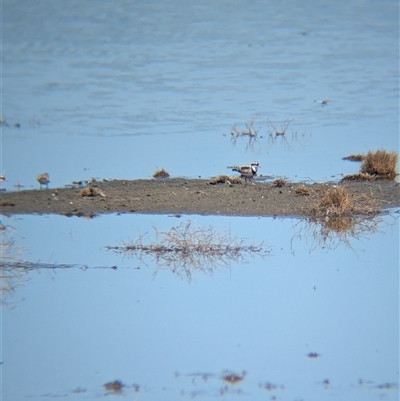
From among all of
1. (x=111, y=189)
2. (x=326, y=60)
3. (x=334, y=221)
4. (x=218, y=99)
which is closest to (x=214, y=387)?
(x=334, y=221)

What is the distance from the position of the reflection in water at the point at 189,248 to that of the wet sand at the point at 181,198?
55.7 inches

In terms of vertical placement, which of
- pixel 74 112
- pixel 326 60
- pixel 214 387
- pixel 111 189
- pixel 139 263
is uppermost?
pixel 326 60

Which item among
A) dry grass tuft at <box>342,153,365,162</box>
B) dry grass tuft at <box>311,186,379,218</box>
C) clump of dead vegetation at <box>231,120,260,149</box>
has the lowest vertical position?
dry grass tuft at <box>311,186,379,218</box>

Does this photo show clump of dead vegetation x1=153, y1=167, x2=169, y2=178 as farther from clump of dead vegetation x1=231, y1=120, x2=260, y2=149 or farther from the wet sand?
clump of dead vegetation x1=231, y1=120, x2=260, y2=149

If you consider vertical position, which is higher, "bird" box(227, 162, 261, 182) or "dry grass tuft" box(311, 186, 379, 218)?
"bird" box(227, 162, 261, 182)

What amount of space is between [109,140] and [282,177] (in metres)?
3.95

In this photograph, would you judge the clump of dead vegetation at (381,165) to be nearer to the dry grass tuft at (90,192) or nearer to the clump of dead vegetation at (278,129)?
the clump of dead vegetation at (278,129)

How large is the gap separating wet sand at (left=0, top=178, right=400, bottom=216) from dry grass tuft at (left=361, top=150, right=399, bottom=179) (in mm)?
343

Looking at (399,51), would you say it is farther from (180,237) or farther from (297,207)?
(180,237)

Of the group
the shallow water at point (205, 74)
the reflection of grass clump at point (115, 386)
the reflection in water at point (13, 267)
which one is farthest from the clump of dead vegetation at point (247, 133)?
the reflection of grass clump at point (115, 386)

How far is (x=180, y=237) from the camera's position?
9703 millimetres

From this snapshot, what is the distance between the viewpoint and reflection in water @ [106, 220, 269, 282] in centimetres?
942

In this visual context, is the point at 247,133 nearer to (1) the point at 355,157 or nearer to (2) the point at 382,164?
(1) the point at 355,157

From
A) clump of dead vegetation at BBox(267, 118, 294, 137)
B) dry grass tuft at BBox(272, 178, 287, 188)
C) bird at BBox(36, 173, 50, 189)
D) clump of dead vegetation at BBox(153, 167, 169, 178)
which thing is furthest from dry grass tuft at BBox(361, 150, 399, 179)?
bird at BBox(36, 173, 50, 189)
